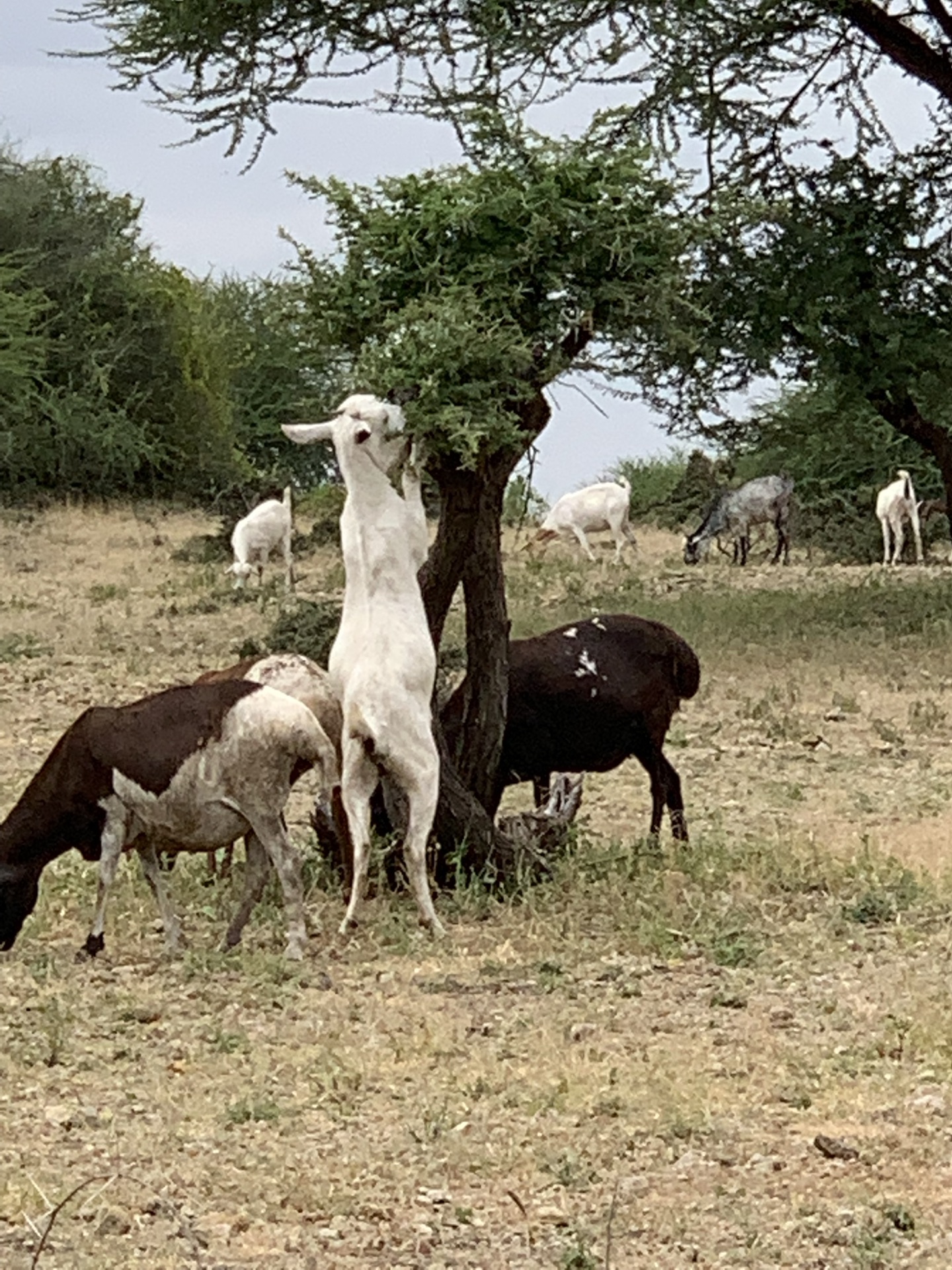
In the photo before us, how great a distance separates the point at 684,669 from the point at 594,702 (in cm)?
53

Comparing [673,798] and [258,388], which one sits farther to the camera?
[258,388]

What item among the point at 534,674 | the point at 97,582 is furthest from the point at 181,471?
the point at 534,674

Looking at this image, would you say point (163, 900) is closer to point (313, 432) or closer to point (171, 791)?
point (171, 791)

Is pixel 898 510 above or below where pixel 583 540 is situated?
above

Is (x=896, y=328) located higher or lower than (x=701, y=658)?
higher

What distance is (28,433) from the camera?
38.0 metres

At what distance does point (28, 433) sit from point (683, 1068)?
32872mm

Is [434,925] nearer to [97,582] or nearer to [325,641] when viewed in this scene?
[325,641]

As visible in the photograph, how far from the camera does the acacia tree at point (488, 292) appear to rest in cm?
870

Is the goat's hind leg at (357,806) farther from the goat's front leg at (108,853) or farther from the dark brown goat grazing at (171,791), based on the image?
the goat's front leg at (108,853)

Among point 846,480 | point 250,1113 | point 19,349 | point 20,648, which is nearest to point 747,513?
point 846,480

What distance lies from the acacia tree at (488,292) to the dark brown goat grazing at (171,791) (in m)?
1.36

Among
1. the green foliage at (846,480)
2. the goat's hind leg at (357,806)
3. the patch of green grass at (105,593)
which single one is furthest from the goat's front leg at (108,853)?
the green foliage at (846,480)

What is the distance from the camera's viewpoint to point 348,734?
8.60 meters
